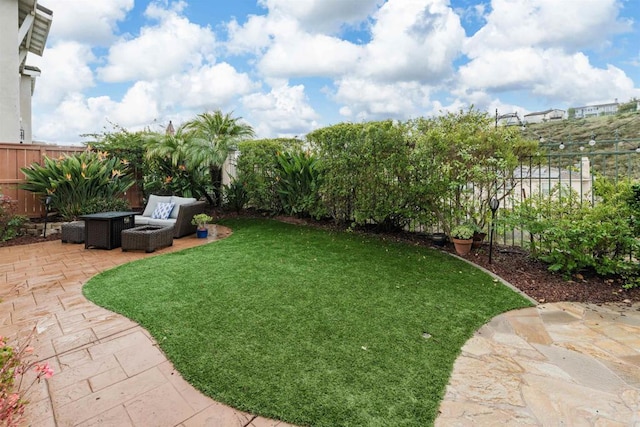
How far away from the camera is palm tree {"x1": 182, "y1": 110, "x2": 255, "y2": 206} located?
8.29 m

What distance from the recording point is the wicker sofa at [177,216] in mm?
6422

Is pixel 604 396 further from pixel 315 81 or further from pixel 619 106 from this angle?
pixel 315 81

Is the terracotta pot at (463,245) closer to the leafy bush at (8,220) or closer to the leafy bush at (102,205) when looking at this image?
the leafy bush at (102,205)

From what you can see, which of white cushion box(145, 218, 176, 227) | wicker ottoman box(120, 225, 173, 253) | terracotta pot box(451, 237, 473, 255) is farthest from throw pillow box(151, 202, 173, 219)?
terracotta pot box(451, 237, 473, 255)

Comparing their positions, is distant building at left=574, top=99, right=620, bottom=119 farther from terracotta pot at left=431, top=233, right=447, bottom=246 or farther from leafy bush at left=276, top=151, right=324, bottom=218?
leafy bush at left=276, top=151, right=324, bottom=218

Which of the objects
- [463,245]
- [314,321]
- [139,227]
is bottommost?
[314,321]

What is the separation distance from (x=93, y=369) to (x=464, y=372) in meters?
2.57

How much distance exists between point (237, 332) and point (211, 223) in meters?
5.96

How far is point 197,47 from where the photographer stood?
8.60 metres

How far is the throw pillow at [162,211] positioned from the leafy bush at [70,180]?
165 centimetres

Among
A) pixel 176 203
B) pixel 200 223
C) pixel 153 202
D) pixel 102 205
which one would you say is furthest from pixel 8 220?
pixel 200 223

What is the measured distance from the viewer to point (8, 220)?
6.48m

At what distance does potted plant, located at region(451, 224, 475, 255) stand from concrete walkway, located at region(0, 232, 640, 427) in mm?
1705

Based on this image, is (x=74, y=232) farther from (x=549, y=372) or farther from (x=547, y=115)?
(x=547, y=115)
